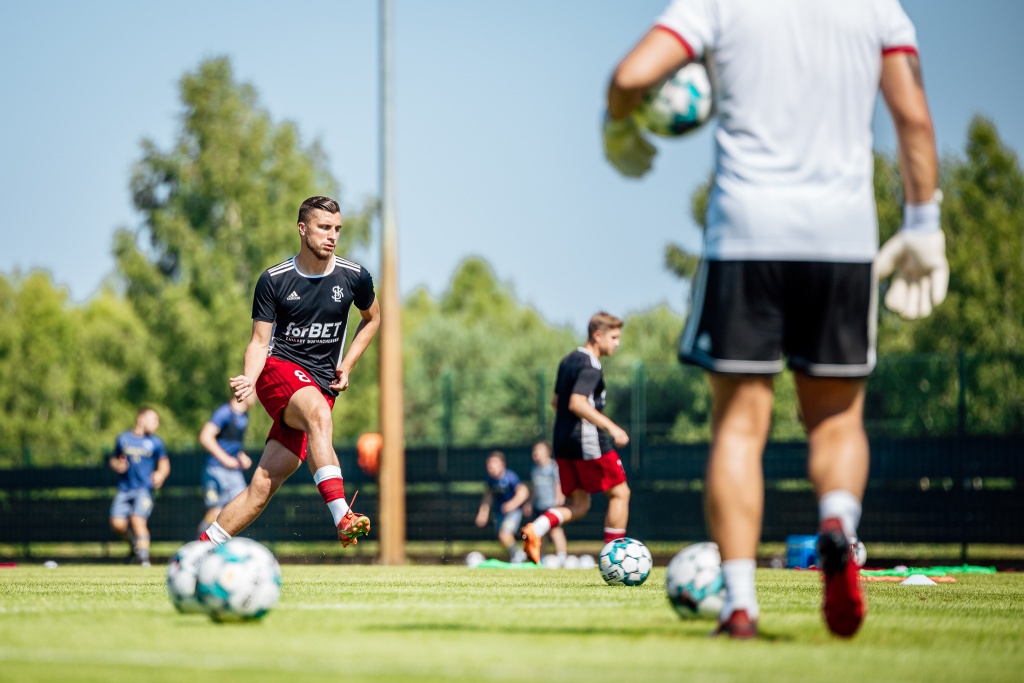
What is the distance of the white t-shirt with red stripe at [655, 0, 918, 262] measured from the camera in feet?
16.3

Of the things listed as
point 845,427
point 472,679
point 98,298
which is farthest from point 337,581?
point 98,298

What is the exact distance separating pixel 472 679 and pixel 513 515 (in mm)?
17226

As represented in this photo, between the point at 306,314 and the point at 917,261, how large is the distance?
4817mm

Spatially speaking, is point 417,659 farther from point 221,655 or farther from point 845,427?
point 845,427

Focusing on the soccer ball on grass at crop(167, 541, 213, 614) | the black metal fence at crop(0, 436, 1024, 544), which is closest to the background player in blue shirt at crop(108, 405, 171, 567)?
the black metal fence at crop(0, 436, 1024, 544)

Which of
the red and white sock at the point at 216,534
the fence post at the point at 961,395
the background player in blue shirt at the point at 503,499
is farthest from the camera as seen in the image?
the background player in blue shirt at the point at 503,499

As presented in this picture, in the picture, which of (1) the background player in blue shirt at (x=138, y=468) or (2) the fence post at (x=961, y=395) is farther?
(1) the background player in blue shirt at (x=138, y=468)

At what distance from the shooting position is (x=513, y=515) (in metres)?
21.0

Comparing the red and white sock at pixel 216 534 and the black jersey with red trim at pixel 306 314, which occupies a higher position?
the black jersey with red trim at pixel 306 314

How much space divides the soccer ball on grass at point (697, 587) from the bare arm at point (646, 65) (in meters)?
1.93

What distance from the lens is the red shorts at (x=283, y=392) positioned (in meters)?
8.76

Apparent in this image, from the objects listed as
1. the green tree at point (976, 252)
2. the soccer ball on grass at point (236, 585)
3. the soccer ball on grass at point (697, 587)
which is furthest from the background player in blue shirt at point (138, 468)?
the green tree at point (976, 252)

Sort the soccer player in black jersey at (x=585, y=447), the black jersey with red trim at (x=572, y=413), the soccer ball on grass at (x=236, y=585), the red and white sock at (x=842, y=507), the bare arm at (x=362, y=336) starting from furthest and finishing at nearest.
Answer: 1. the soccer player in black jersey at (x=585, y=447)
2. the black jersey with red trim at (x=572, y=413)
3. the bare arm at (x=362, y=336)
4. the soccer ball on grass at (x=236, y=585)
5. the red and white sock at (x=842, y=507)

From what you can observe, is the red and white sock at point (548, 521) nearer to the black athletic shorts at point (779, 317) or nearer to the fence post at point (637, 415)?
the black athletic shorts at point (779, 317)
